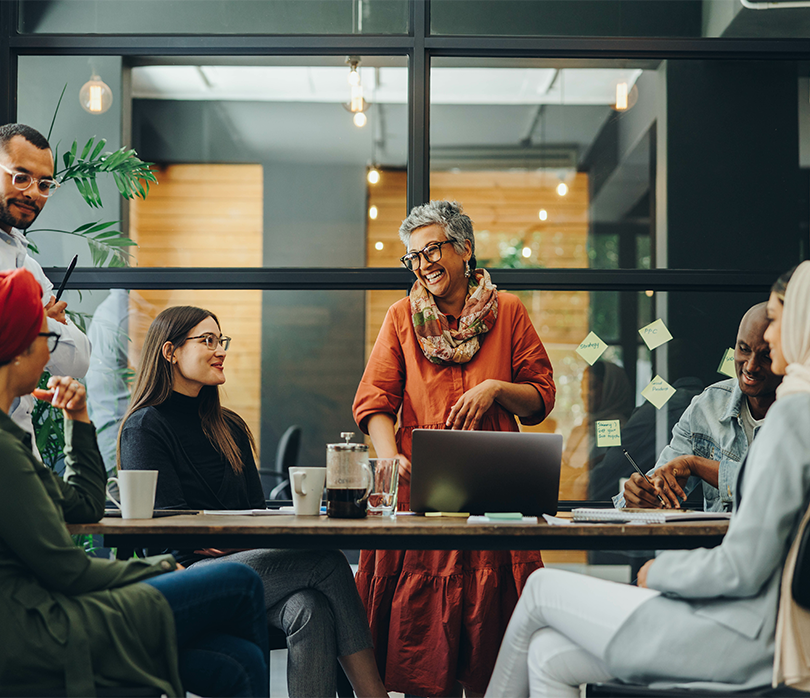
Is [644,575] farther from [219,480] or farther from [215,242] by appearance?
[215,242]

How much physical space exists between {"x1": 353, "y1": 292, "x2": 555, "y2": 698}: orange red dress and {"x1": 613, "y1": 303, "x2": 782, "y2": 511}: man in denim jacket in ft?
1.29

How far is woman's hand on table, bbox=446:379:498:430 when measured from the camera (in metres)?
2.18

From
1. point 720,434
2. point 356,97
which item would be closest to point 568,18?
point 356,97

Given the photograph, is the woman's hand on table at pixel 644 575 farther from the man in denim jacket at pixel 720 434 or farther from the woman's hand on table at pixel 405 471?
the woman's hand on table at pixel 405 471

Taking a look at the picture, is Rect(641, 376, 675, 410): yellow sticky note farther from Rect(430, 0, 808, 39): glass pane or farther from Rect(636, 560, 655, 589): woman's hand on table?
Rect(636, 560, 655, 589): woman's hand on table

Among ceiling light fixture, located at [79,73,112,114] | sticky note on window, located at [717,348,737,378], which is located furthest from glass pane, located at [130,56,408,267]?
sticky note on window, located at [717,348,737,378]

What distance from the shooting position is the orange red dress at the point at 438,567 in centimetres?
222

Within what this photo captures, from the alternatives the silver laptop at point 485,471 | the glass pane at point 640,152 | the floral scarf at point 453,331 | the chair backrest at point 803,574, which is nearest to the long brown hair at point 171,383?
the floral scarf at point 453,331

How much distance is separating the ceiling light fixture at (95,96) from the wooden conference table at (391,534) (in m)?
2.40

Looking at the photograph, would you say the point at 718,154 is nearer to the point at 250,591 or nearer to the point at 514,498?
the point at 514,498

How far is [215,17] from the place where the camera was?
3326 millimetres

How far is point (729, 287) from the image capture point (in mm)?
3283

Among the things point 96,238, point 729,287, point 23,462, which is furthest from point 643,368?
point 23,462

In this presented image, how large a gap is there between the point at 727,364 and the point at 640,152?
104 cm
